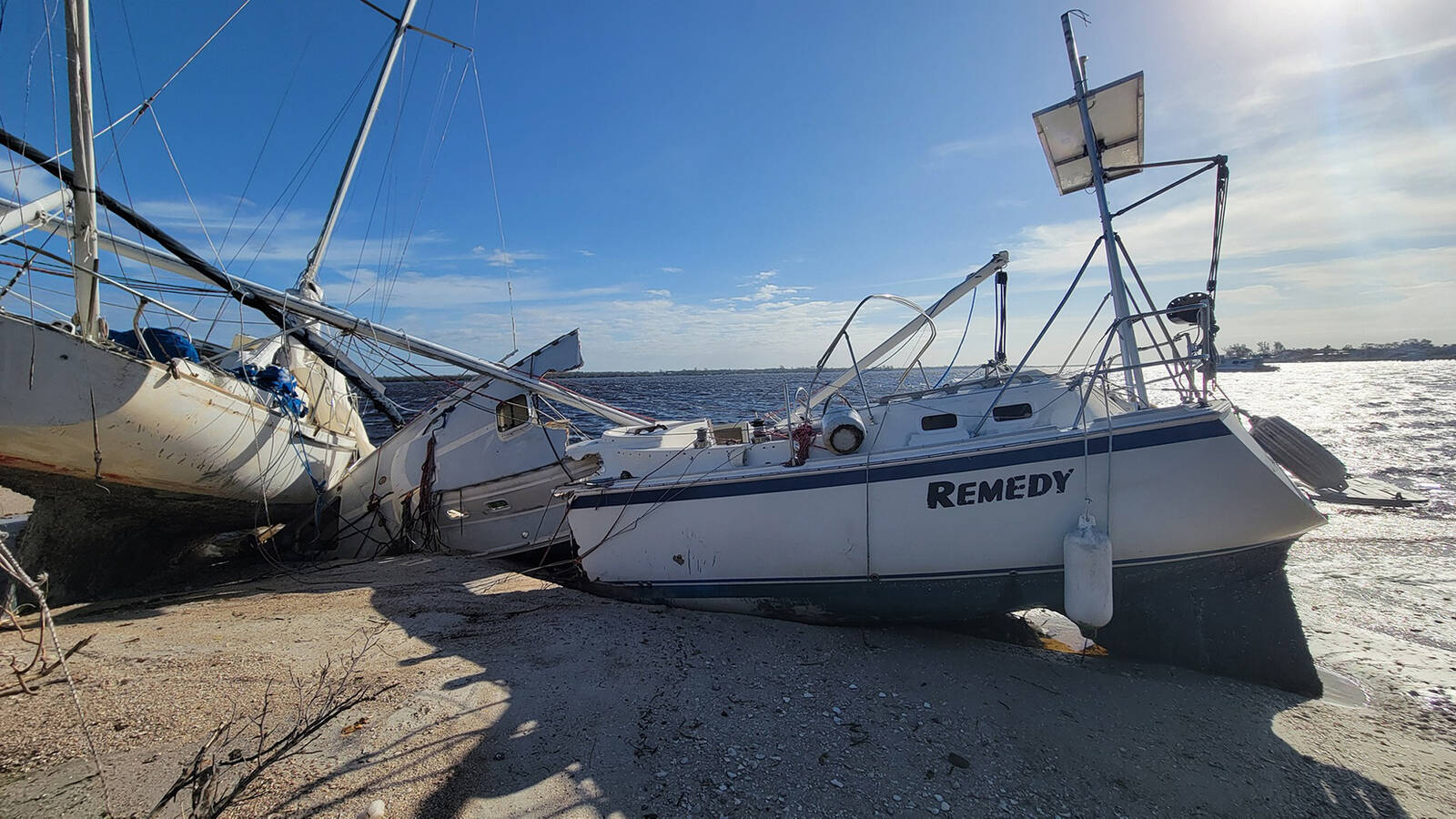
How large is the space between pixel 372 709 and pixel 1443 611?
33.1ft

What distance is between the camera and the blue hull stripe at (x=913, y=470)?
4.39 metres

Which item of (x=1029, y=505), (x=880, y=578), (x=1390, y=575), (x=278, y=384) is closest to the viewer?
(x=1029, y=505)

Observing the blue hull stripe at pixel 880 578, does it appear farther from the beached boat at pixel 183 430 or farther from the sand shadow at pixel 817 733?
the beached boat at pixel 183 430

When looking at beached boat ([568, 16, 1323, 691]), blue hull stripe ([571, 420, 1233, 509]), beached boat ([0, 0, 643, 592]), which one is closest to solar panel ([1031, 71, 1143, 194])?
beached boat ([568, 16, 1323, 691])

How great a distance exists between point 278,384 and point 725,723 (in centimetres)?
951

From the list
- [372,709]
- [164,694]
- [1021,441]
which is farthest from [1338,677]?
[164,694]

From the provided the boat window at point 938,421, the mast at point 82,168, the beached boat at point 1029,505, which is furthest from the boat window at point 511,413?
the boat window at point 938,421

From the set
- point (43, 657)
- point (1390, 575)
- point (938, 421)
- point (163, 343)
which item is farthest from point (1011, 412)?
point (163, 343)

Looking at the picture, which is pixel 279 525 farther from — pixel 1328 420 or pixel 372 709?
pixel 1328 420

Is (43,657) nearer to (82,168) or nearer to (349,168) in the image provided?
(82,168)

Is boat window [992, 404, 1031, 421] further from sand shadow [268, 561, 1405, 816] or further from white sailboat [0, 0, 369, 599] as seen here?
white sailboat [0, 0, 369, 599]

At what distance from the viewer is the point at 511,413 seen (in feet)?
28.2

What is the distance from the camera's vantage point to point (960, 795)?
3260mm

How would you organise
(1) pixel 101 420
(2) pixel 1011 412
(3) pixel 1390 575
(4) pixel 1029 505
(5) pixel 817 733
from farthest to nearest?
(3) pixel 1390 575 < (1) pixel 101 420 < (2) pixel 1011 412 < (4) pixel 1029 505 < (5) pixel 817 733
